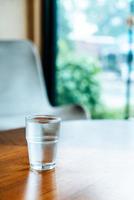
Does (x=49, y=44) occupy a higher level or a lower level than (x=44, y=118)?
lower

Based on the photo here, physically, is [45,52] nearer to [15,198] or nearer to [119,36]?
[119,36]

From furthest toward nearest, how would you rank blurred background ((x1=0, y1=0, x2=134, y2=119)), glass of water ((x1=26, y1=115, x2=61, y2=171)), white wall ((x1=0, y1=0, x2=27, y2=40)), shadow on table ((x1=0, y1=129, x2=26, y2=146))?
blurred background ((x1=0, y1=0, x2=134, y2=119))
white wall ((x1=0, y1=0, x2=27, y2=40))
shadow on table ((x1=0, y1=129, x2=26, y2=146))
glass of water ((x1=26, y1=115, x2=61, y2=171))


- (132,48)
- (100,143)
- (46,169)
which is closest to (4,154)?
(46,169)

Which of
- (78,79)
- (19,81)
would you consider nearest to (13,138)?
(19,81)

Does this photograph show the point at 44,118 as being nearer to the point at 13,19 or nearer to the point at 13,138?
the point at 13,138

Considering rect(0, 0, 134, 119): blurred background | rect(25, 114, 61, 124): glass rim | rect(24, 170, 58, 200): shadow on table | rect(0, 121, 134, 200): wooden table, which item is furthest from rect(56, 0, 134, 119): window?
rect(24, 170, 58, 200): shadow on table

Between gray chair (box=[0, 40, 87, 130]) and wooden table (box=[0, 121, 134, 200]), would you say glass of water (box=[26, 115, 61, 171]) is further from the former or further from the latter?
gray chair (box=[0, 40, 87, 130])
